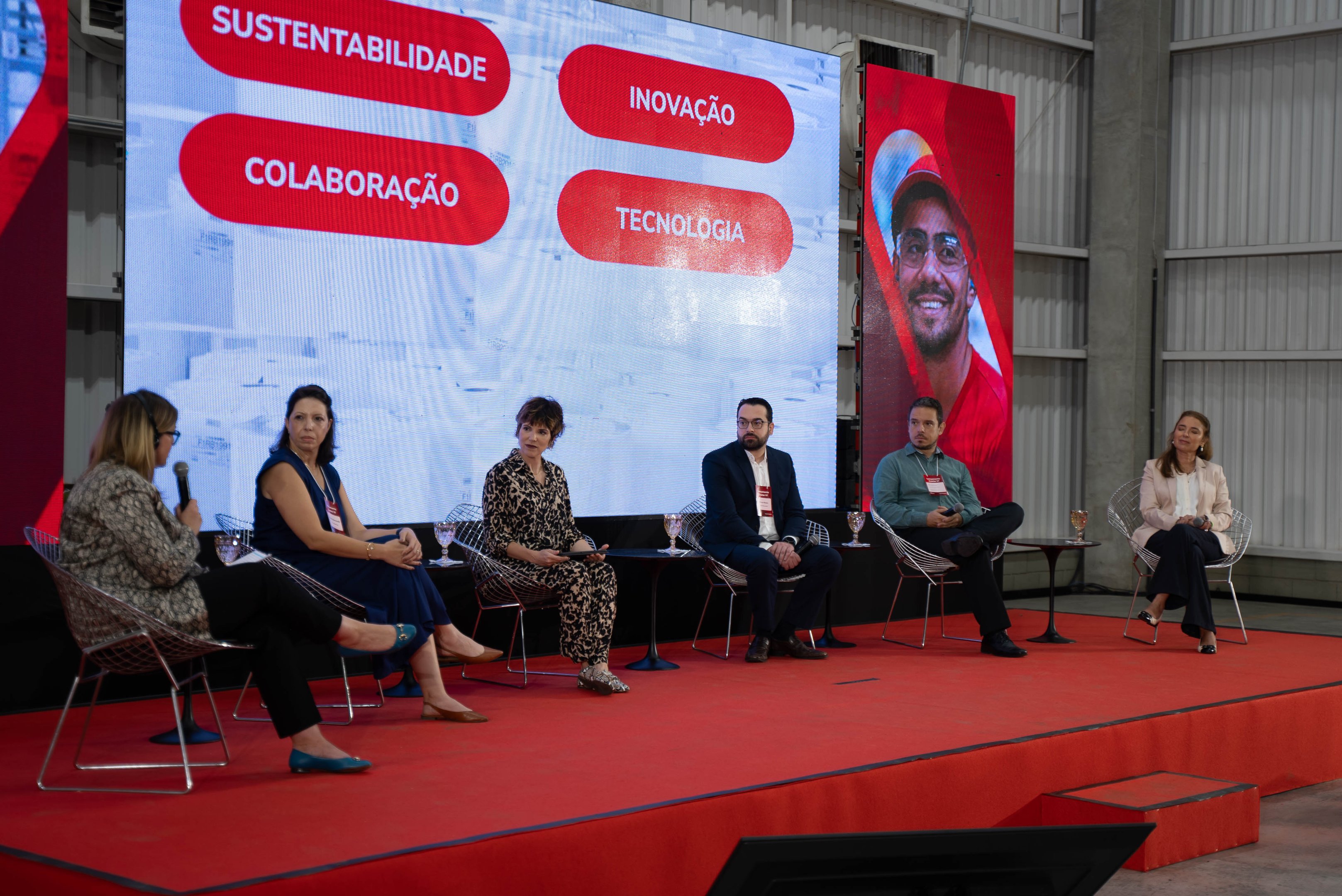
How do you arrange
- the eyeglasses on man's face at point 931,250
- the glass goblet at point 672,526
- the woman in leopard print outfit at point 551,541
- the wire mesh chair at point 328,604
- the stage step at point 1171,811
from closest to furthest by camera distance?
the stage step at point 1171,811 < the wire mesh chair at point 328,604 < the woman in leopard print outfit at point 551,541 < the glass goblet at point 672,526 < the eyeglasses on man's face at point 931,250

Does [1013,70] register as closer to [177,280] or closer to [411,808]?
[177,280]

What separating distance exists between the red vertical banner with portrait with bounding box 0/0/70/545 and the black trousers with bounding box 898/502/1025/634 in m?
3.68

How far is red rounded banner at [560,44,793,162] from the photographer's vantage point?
6.15m

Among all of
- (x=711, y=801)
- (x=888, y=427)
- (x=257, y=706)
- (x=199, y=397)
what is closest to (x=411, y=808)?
(x=711, y=801)

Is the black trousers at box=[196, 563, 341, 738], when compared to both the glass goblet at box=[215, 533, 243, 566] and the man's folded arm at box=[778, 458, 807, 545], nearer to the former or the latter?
the glass goblet at box=[215, 533, 243, 566]

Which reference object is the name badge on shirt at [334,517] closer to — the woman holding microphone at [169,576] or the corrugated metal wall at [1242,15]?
the woman holding microphone at [169,576]

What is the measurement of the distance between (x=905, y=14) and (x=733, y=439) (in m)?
3.77

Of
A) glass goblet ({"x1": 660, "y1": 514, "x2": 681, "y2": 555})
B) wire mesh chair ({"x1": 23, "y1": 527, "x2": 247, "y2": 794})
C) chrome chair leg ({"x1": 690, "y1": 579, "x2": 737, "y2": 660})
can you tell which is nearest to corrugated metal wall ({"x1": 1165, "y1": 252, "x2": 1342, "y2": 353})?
chrome chair leg ({"x1": 690, "y1": 579, "x2": 737, "y2": 660})

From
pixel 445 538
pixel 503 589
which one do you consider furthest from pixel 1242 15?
pixel 445 538

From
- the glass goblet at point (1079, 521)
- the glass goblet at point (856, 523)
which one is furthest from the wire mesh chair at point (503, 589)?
the glass goblet at point (1079, 521)

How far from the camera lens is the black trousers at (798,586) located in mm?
5707

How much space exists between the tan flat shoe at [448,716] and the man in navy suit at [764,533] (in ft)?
5.57

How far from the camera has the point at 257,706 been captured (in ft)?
15.5

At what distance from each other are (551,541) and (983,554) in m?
2.10
